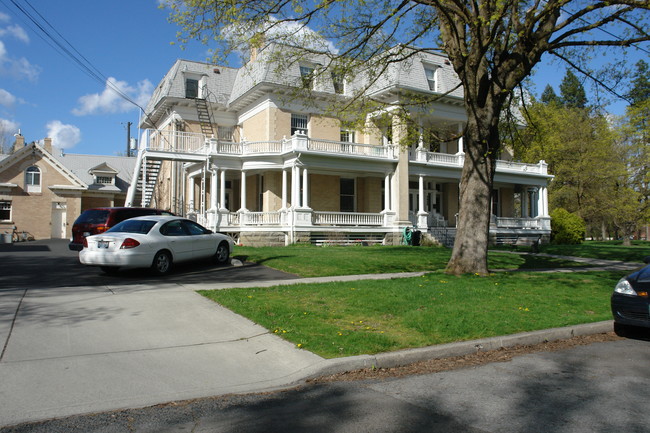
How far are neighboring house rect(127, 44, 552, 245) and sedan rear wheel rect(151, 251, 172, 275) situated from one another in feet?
42.2

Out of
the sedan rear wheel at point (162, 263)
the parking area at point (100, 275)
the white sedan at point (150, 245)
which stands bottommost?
the parking area at point (100, 275)

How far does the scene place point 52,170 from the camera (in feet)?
127

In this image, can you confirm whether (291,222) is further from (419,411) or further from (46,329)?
(419,411)

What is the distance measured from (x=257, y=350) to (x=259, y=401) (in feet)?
5.03

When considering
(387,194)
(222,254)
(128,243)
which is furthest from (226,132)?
(128,243)

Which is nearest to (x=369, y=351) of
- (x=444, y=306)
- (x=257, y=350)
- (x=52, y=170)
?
(x=257, y=350)

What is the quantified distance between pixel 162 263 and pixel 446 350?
329 inches

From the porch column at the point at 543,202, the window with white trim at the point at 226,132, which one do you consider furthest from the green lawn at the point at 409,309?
the porch column at the point at 543,202

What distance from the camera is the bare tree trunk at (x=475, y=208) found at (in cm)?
1256

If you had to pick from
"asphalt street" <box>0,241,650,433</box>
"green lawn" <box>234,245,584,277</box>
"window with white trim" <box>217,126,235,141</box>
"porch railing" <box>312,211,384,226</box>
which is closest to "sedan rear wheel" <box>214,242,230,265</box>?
"green lawn" <box>234,245,584,277</box>

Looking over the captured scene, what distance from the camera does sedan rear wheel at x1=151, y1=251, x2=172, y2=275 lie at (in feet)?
39.9

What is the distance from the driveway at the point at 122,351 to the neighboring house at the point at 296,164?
1680 cm

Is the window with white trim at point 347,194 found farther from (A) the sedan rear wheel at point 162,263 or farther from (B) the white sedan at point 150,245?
(A) the sedan rear wheel at point 162,263

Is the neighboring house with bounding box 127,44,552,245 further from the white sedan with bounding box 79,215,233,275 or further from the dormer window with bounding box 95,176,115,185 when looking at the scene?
the white sedan with bounding box 79,215,233,275
